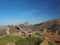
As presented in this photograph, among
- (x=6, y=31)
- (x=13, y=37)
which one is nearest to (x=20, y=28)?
(x=6, y=31)

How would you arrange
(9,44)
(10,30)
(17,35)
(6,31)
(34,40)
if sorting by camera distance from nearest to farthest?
1. (9,44)
2. (34,40)
3. (17,35)
4. (6,31)
5. (10,30)

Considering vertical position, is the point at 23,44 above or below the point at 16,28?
below

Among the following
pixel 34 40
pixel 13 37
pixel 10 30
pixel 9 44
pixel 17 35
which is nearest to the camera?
pixel 9 44

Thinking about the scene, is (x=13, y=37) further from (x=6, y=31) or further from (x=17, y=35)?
(x=6, y=31)

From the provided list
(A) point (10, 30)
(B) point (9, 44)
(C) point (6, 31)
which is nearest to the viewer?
(B) point (9, 44)

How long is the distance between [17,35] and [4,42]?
1.17 m

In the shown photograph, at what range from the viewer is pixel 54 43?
6.40m

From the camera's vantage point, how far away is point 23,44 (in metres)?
5.92

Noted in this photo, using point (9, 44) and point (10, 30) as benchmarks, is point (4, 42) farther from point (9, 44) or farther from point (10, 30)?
point (10, 30)

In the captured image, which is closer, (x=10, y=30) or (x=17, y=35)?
(x=17, y=35)

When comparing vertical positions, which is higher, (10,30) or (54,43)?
(10,30)

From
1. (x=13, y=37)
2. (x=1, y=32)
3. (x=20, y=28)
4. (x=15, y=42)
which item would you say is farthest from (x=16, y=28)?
(x=15, y=42)

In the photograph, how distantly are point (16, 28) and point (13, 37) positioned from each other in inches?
69.4

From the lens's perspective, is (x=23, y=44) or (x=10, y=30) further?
(x=10, y=30)
